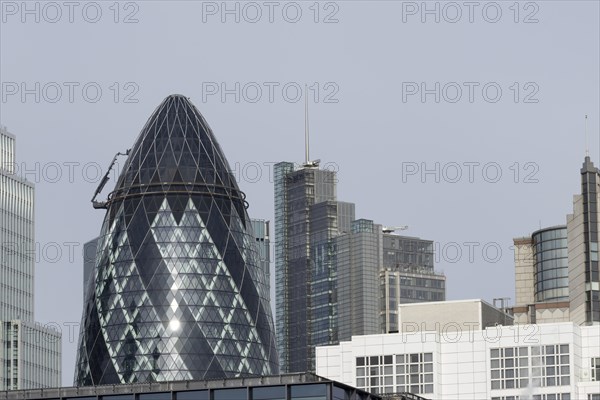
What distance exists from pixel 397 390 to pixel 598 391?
63.1ft

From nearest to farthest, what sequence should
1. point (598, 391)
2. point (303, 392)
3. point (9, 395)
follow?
1. point (303, 392)
2. point (9, 395)
3. point (598, 391)

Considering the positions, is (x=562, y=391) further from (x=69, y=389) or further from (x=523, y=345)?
(x=69, y=389)

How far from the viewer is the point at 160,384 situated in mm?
135250

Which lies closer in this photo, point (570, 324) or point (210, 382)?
point (210, 382)

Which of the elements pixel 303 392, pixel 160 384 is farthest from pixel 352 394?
pixel 160 384

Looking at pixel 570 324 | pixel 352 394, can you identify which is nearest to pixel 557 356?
pixel 570 324

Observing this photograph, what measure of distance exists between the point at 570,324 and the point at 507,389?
8795 mm

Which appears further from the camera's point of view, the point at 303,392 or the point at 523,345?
the point at 523,345

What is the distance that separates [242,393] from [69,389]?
40.7 ft

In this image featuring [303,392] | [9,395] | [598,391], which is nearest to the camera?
[303,392]

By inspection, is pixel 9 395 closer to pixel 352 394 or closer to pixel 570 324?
pixel 352 394

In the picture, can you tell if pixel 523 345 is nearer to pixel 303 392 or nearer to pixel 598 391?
pixel 598 391

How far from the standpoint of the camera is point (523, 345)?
19988cm

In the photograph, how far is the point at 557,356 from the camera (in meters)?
199
